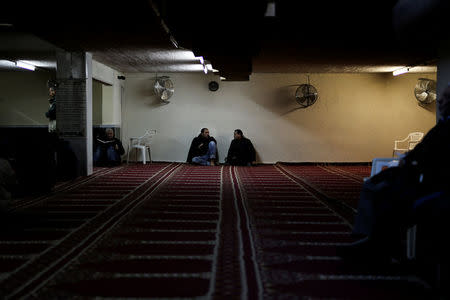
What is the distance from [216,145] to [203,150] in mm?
421

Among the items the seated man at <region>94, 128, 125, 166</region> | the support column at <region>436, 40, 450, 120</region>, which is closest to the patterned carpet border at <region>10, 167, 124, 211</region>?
the seated man at <region>94, 128, 125, 166</region>

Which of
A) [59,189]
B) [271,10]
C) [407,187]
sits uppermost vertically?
[271,10]

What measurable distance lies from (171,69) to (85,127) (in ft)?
10.4

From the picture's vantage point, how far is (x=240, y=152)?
1048cm

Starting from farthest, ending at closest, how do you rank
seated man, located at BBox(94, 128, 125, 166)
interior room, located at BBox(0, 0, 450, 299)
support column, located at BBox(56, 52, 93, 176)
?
seated man, located at BBox(94, 128, 125, 166), support column, located at BBox(56, 52, 93, 176), interior room, located at BBox(0, 0, 450, 299)

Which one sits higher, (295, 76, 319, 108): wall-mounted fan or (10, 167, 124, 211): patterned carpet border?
(295, 76, 319, 108): wall-mounted fan

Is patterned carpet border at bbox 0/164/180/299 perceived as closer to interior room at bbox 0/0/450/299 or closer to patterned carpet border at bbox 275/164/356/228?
interior room at bbox 0/0/450/299

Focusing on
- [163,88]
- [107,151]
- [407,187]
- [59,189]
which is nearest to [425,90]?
[163,88]

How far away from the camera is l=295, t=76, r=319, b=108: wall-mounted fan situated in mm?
10633

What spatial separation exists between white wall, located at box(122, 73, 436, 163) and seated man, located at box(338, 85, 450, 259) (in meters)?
8.38

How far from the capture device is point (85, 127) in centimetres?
757

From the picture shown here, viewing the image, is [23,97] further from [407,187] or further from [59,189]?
[407,187]

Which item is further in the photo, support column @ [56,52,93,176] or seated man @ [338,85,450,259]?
support column @ [56,52,93,176]

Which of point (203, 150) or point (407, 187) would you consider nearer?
point (407, 187)
